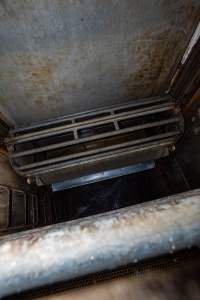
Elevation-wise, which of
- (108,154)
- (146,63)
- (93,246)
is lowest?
(93,246)

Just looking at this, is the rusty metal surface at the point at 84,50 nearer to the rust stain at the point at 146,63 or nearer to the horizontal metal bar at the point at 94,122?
the rust stain at the point at 146,63

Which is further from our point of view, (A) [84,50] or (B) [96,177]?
(B) [96,177]

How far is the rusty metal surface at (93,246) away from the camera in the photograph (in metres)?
0.49

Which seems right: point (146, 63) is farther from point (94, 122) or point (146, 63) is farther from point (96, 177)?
point (96, 177)

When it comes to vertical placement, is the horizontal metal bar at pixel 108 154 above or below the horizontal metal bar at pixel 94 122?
below

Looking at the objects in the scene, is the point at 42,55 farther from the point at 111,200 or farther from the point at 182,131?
the point at 111,200

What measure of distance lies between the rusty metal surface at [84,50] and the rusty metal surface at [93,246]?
804mm

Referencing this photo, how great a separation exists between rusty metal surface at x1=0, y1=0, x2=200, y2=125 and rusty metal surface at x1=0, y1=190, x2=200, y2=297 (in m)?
0.80

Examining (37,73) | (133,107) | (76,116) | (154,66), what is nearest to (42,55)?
(37,73)

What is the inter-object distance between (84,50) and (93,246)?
0.88 m

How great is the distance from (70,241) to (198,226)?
1.14ft

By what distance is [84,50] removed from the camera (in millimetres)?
953

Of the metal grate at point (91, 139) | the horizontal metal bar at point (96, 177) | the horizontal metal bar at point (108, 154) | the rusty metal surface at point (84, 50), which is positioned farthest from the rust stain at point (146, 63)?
the horizontal metal bar at point (96, 177)

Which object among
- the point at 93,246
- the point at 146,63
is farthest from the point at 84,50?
the point at 93,246
